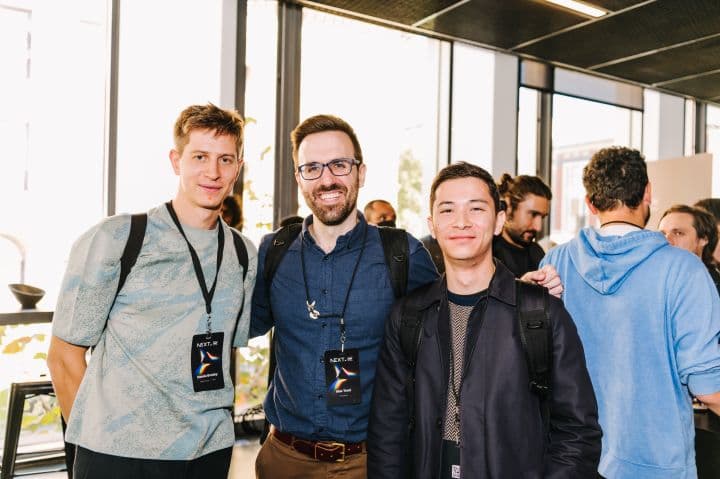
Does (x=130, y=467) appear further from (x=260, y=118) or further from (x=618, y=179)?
(x=260, y=118)

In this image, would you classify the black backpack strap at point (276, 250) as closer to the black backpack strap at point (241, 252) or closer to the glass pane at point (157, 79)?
the black backpack strap at point (241, 252)

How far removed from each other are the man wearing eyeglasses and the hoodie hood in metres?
0.50

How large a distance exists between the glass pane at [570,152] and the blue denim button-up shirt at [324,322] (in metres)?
4.64

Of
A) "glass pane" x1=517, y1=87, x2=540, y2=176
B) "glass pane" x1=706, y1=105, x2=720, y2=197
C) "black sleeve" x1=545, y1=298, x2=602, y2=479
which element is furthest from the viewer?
"glass pane" x1=706, y1=105, x2=720, y2=197

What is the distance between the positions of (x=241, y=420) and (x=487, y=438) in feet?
10.9

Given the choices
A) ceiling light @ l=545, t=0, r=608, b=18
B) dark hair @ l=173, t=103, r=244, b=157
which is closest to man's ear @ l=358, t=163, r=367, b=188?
dark hair @ l=173, t=103, r=244, b=157

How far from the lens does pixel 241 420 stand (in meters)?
4.30

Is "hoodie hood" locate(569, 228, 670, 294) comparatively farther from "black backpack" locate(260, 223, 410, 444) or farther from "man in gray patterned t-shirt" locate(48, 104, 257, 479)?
"man in gray patterned t-shirt" locate(48, 104, 257, 479)

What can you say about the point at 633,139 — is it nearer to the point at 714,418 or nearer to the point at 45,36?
the point at 714,418

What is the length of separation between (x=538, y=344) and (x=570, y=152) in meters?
5.47

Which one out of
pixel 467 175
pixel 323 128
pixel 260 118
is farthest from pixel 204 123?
pixel 260 118

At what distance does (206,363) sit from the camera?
152cm

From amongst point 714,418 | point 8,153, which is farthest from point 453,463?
point 8,153

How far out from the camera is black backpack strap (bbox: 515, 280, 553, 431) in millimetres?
1384
